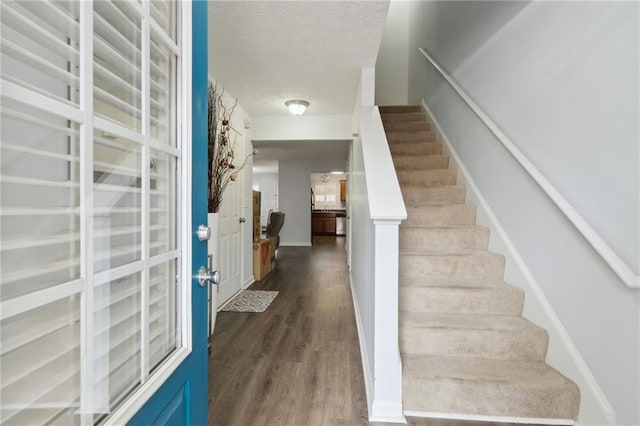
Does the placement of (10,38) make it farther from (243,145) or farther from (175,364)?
(243,145)

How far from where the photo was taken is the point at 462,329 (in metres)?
1.77

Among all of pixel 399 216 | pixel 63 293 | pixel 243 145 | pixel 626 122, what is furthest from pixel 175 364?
pixel 243 145

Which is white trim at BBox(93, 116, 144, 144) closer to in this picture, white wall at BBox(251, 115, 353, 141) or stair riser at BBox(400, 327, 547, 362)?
stair riser at BBox(400, 327, 547, 362)

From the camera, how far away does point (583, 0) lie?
1532 mm

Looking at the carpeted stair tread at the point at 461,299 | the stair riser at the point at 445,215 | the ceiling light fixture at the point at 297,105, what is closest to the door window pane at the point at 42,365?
the carpeted stair tread at the point at 461,299

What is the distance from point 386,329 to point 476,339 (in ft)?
2.08

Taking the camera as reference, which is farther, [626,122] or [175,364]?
[626,122]

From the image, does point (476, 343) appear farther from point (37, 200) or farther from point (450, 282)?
point (37, 200)

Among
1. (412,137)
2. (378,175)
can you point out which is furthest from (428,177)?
(378,175)

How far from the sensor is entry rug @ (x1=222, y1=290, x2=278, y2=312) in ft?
10.4

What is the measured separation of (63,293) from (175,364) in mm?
404

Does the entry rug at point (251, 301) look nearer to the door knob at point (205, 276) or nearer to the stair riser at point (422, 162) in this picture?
the stair riser at point (422, 162)

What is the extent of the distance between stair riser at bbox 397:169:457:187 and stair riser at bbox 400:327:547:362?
1.59 meters

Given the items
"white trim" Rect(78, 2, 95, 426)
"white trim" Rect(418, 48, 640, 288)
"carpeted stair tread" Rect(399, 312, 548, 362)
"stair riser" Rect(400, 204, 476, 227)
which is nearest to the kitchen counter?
"stair riser" Rect(400, 204, 476, 227)
